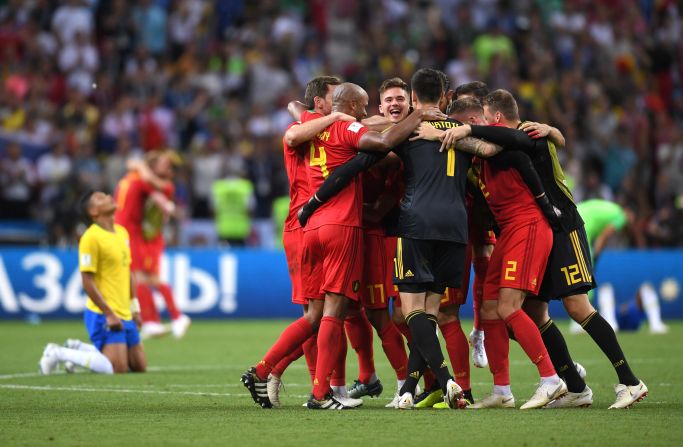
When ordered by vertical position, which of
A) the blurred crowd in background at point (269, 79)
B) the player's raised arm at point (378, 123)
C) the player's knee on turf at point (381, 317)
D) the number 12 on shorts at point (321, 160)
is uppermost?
the blurred crowd in background at point (269, 79)

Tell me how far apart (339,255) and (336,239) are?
0.40ft

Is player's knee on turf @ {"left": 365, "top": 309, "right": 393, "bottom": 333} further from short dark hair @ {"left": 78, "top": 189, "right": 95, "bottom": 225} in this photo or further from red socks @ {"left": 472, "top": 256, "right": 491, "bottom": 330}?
short dark hair @ {"left": 78, "top": 189, "right": 95, "bottom": 225}

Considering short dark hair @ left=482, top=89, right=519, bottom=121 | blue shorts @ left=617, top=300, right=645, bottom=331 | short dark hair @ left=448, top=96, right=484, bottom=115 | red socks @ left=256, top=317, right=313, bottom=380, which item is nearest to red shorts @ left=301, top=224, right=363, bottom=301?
red socks @ left=256, top=317, right=313, bottom=380

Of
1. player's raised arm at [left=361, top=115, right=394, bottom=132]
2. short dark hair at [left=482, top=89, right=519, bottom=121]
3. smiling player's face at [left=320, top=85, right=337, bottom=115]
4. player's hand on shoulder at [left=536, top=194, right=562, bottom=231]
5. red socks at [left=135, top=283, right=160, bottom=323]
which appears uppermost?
smiling player's face at [left=320, top=85, right=337, bottom=115]

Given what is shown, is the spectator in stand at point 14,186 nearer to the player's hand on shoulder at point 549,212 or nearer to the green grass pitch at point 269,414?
the green grass pitch at point 269,414

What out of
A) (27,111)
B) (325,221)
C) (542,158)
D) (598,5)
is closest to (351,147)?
(325,221)

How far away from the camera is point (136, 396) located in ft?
33.9

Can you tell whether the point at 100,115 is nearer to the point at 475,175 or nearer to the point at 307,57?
the point at 307,57

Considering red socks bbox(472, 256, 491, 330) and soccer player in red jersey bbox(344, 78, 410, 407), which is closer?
soccer player in red jersey bbox(344, 78, 410, 407)

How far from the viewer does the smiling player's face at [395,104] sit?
9.59 metres

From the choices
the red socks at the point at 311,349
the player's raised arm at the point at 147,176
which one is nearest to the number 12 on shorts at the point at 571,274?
the red socks at the point at 311,349

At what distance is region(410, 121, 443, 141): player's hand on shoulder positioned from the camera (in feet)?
29.7

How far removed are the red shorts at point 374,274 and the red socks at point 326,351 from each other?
24.9 inches

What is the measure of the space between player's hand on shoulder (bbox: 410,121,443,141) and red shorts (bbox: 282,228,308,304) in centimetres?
125
